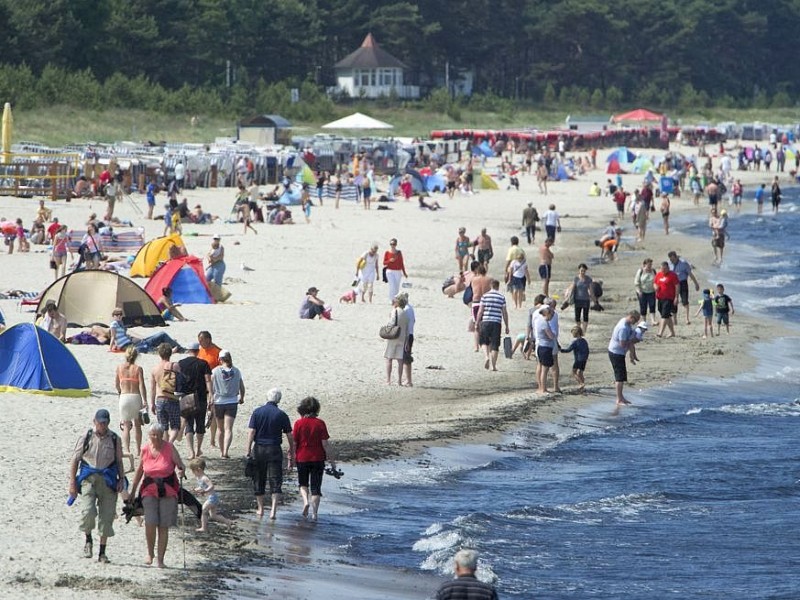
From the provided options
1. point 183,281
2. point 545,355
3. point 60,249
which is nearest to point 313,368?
point 545,355

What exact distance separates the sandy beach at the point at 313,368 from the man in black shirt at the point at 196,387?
0.42 m

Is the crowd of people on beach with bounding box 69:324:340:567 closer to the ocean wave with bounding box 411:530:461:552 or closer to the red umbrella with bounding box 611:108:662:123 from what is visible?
the ocean wave with bounding box 411:530:461:552

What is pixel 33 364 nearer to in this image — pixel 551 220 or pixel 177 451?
pixel 177 451

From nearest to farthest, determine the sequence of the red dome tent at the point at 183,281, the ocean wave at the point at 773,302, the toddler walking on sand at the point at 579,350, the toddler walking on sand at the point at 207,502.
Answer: the toddler walking on sand at the point at 207,502
the toddler walking on sand at the point at 579,350
the red dome tent at the point at 183,281
the ocean wave at the point at 773,302

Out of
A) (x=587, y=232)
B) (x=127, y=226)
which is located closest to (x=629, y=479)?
(x=127, y=226)

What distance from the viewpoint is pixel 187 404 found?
14.4 m

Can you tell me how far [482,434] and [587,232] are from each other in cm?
2890

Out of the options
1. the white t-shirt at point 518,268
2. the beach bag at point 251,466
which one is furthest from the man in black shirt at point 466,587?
the white t-shirt at point 518,268

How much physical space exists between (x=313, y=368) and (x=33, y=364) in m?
4.54

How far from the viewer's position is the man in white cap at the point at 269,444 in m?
12.8

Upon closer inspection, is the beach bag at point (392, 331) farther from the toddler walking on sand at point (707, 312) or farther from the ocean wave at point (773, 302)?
the ocean wave at point (773, 302)

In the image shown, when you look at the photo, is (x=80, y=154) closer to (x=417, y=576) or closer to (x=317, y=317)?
(x=317, y=317)

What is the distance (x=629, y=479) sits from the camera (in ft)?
53.6

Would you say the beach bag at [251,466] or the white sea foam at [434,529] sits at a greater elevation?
the beach bag at [251,466]
